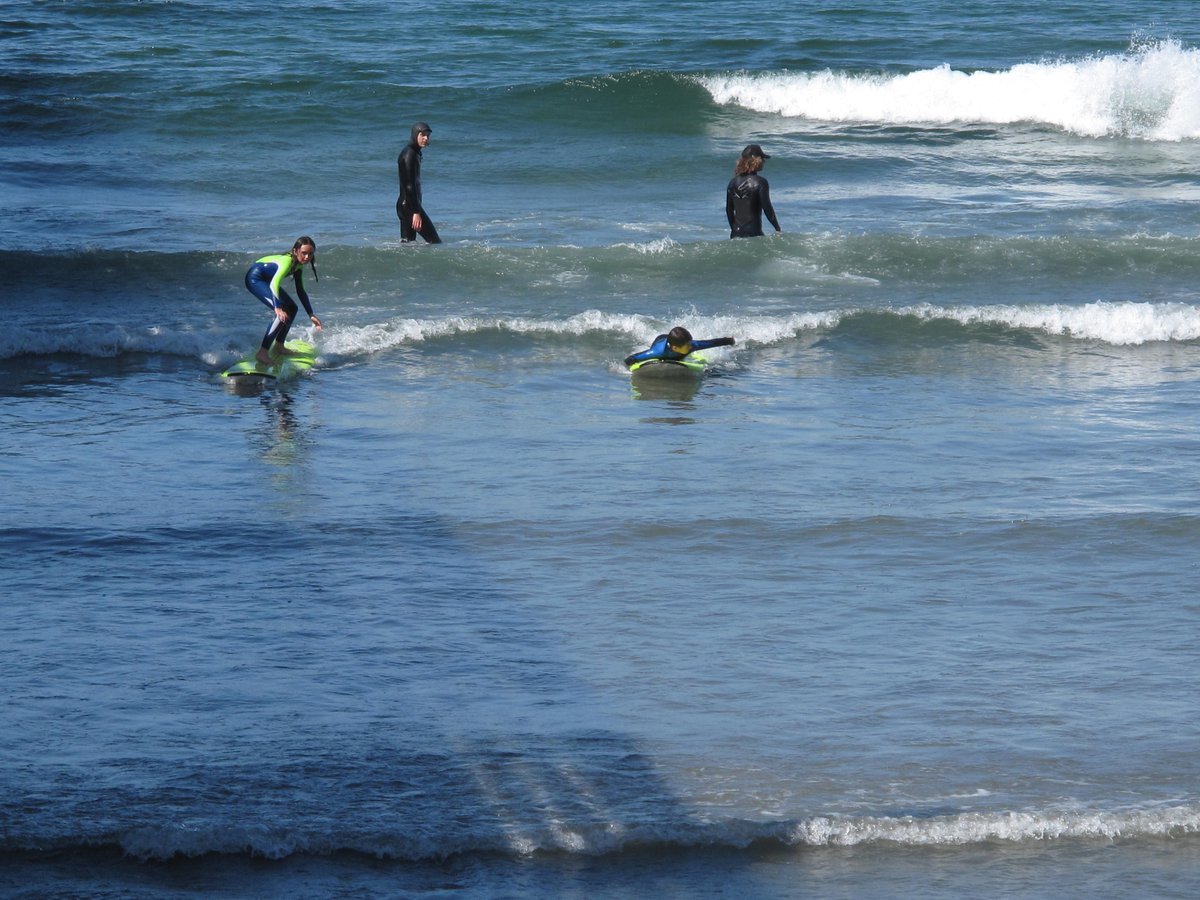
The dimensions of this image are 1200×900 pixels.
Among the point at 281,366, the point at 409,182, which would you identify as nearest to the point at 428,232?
the point at 409,182

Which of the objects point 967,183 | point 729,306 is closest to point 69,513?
point 729,306

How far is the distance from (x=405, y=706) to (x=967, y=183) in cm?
1681

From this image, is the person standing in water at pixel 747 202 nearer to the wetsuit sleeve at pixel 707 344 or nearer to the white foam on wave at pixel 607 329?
the white foam on wave at pixel 607 329

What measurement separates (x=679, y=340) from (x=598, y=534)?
4094 millimetres

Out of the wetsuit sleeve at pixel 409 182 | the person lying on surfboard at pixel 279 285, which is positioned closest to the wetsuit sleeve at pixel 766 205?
the wetsuit sleeve at pixel 409 182

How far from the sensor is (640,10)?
109ft

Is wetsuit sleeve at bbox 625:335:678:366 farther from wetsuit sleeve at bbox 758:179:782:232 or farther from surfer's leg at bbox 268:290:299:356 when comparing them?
wetsuit sleeve at bbox 758:179:782:232

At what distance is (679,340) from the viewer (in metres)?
13.4

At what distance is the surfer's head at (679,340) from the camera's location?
527 inches

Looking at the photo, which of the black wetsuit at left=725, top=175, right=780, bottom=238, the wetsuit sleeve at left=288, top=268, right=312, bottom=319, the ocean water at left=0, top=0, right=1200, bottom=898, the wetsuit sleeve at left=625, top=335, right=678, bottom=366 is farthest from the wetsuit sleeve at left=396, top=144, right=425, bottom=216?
the wetsuit sleeve at left=625, top=335, right=678, bottom=366

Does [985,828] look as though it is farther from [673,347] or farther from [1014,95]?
[1014,95]

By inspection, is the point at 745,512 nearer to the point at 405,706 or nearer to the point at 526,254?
the point at 405,706

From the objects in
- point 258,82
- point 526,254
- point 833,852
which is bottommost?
point 833,852

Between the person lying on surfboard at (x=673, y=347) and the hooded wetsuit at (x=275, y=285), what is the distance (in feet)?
9.54
